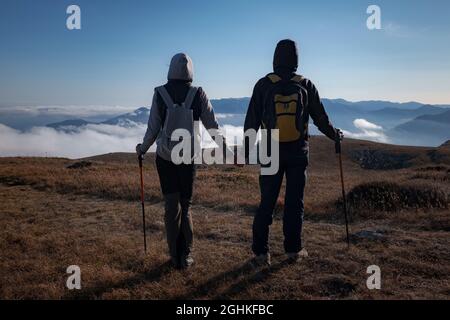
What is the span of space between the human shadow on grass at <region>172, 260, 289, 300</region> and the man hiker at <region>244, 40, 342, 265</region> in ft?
→ 0.66

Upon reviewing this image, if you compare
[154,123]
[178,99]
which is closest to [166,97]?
[178,99]

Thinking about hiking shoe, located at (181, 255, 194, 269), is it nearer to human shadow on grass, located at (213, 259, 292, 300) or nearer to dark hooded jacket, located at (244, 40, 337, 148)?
human shadow on grass, located at (213, 259, 292, 300)

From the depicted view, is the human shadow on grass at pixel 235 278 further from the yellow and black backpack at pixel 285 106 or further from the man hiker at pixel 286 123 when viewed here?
the yellow and black backpack at pixel 285 106

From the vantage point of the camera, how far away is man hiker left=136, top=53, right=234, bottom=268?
5.99 meters

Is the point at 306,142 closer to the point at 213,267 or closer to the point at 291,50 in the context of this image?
the point at 291,50

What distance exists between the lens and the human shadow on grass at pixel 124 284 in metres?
5.56

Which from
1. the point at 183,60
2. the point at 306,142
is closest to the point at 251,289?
the point at 306,142

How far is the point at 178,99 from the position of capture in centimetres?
601

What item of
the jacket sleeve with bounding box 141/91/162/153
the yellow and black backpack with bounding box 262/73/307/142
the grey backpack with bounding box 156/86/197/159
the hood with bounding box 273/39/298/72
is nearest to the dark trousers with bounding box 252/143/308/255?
the yellow and black backpack with bounding box 262/73/307/142

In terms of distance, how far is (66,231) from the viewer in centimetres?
936

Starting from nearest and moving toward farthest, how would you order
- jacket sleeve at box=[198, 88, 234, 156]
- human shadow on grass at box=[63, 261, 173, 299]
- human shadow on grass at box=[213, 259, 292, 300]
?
human shadow on grass at box=[213, 259, 292, 300] → human shadow on grass at box=[63, 261, 173, 299] → jacket sleeve at box=[198, 88, 234, 156]

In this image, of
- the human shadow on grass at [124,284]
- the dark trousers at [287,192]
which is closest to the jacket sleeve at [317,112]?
the dark trousers at [287,192]
